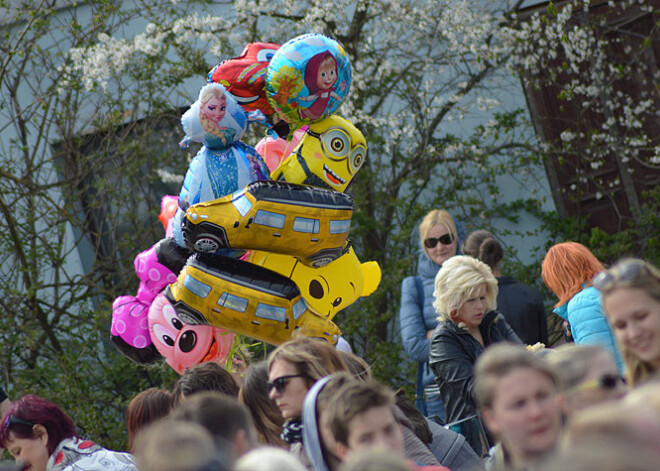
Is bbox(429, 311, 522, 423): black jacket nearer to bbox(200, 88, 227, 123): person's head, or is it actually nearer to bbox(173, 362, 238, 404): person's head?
bbox(173, 362, 238, 404): person's head

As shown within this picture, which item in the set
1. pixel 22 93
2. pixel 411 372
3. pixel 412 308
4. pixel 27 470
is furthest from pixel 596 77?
pixel 27 470

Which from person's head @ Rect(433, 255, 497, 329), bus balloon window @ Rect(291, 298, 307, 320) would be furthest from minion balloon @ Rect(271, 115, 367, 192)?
person's head @ Rect(433, 255, 497, 329)

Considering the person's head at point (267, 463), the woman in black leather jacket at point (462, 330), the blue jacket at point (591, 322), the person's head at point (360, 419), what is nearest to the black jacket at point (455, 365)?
the woman in black leather jacket at point (462, 330)

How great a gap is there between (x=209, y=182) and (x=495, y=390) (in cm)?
217

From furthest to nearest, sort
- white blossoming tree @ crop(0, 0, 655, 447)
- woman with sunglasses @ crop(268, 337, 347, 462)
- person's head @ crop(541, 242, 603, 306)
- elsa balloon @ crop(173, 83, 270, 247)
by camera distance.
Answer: white blossoming tree @ crop(0, 0, 655, 447) < person's head @ crop(541, 242, 603, 306) < elsa balloon @ crop(173, 83, 270, 247) < woman with sunglasses @ crop(268, 337, 347, 462)

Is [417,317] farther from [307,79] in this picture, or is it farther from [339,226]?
[307,79]

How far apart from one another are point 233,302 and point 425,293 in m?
1.55

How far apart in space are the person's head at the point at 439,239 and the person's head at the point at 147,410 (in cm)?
184

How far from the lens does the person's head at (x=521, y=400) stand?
194 cm

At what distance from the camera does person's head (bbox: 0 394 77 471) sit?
380 cm

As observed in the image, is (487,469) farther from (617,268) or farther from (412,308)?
(412,308)

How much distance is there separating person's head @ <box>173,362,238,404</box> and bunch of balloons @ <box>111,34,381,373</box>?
0.23 metres

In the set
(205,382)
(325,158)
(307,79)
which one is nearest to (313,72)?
(307,79)

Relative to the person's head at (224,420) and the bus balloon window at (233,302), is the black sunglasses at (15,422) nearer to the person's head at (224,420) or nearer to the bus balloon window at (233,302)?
the bus balloon window at (233,302)
